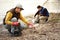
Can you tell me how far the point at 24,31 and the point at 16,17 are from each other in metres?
0.66

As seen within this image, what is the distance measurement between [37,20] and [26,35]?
2.44 m

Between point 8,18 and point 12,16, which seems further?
point 12,16

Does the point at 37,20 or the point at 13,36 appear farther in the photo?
the point at 37,20

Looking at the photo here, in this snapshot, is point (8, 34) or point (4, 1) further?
point (4, 1)

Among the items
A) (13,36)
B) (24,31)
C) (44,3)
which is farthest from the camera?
(44,3)

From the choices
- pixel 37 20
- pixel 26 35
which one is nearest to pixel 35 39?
pixel 26 35

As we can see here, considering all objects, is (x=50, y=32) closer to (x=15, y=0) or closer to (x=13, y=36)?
(x=13, y=36)

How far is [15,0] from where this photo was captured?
1191cm

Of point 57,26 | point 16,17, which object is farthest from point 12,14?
point 57,26

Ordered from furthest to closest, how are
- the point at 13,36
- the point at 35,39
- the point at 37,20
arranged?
the point at 37,20 < the point at 13,36 < the point at 35,39

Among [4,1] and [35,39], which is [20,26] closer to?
[35,39]

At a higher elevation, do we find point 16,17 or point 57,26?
point 16,17

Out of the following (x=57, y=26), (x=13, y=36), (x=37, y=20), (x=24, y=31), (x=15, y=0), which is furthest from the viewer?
(x=15, y=0)

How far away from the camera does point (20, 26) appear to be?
20.1 ft
